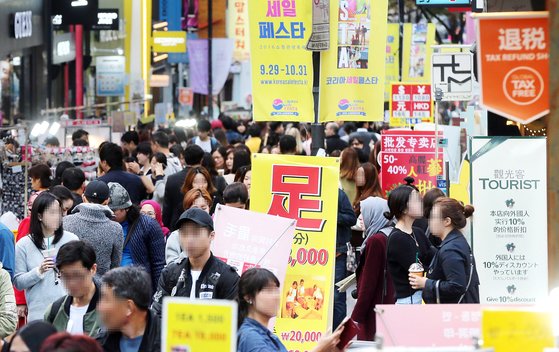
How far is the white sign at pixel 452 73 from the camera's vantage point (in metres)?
16.0

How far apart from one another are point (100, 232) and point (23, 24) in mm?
17325

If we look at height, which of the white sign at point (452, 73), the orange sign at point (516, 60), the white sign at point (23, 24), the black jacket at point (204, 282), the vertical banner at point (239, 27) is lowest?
the black jacket at point (204, 282)

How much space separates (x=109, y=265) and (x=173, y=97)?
169ft

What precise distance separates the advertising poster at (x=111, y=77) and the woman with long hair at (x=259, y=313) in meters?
29.7

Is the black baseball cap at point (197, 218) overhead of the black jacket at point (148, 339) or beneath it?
overhead

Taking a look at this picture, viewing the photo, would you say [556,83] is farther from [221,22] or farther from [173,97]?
[173,97]

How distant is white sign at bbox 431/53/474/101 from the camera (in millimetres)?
16016

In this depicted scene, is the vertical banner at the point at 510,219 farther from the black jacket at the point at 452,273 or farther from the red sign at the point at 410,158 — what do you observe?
the red sign at the point at 410,158

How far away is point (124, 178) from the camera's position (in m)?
13.9

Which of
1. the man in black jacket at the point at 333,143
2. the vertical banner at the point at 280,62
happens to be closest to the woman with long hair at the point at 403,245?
the vertical banner at the point at 280,62

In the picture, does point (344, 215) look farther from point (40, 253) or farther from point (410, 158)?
point (410, 158)

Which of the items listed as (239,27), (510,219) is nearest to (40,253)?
(510,219)

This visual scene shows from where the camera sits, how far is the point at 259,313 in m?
6.77

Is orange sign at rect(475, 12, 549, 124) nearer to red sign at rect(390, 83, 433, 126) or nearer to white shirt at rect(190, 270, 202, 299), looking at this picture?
white shirt at rect(190, 270, 202, 299)
